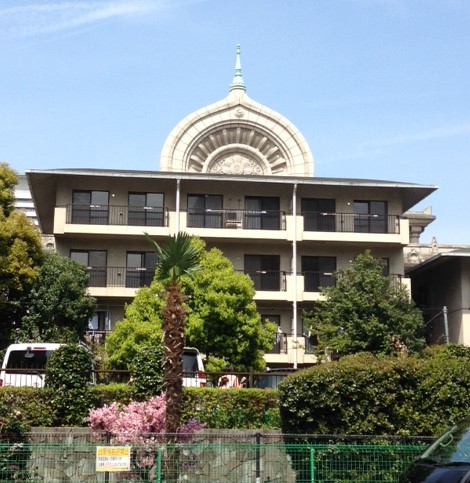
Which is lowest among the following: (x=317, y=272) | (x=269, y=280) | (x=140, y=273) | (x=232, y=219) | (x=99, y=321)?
(x=99, y=321)

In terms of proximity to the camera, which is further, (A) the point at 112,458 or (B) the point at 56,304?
(B) the point at 56,304

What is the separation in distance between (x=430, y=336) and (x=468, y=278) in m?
3.96

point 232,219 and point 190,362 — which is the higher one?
point 232,219

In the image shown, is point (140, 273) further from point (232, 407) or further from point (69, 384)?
point (69, 384)

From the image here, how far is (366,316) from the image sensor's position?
34.8 meters

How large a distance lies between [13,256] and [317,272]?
47.1 feet

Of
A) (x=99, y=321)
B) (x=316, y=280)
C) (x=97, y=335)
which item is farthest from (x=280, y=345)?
(x=99, y=321)

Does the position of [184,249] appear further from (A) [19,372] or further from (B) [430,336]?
(B) [430,336]

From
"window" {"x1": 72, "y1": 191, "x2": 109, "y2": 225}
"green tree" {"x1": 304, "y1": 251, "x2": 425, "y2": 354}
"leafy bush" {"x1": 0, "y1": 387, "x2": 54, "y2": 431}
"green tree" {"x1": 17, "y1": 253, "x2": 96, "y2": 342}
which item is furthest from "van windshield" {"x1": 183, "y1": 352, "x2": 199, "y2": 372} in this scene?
"window" {"x1": 72, "y1": 191, "x2": 109, "y2": 225}

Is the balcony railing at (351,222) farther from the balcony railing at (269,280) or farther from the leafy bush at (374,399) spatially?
the leafy bush at (374,399)

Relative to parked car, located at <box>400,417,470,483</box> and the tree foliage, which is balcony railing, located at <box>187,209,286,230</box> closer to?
the tree foliage

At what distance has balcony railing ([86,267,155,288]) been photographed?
39.7 meters

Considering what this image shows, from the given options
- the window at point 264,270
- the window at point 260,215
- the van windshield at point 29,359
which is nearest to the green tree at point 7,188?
the window at point 260,215

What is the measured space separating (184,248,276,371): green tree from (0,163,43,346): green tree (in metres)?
6.90
